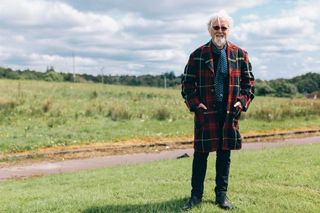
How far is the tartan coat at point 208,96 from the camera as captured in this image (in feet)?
20.1

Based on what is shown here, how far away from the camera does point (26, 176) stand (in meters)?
12.2

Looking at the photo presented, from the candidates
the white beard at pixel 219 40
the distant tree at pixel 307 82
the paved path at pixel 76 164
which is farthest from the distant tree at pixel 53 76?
the white beard at pixel 219 40

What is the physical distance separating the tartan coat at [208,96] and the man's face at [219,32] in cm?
12

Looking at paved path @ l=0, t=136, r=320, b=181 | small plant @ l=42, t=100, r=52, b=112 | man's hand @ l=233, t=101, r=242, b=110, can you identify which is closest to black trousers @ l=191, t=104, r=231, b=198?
man's hand @ l=233, t=101, r=242, b=110

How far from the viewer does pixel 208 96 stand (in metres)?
6.12

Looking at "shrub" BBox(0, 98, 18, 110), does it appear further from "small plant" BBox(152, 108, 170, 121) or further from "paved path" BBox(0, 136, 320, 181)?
"paved path" BBox(0, 136, 320, 181)

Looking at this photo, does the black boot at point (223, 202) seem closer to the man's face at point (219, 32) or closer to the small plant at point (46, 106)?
the man's face at point (219, 32)

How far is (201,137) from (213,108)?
0.36 meters

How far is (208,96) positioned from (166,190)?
205cm

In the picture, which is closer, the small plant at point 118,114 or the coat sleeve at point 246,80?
the coat sleeve at point 246,80

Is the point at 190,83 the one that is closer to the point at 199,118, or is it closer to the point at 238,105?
the point at 199,118

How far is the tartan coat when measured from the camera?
611 cm

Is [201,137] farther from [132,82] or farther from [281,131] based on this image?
[132,82]

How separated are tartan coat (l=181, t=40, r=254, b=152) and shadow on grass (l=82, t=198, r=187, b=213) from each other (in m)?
0.83
